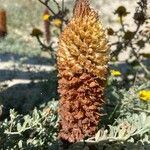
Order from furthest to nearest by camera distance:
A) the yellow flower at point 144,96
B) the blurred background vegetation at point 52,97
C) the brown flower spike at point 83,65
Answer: the yellow flower at point 144,96 < the blurred background vegetation at point 52,97 < the brown flower spike at point 83,65

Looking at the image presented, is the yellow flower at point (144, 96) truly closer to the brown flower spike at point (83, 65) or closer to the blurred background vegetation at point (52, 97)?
the blurred background vegetation at point (52, 97)

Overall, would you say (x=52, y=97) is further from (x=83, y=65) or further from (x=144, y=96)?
(x=83, y=65)

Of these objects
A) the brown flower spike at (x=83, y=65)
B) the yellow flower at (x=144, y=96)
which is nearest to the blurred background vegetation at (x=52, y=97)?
the yellow flower at (x=144, y=96)

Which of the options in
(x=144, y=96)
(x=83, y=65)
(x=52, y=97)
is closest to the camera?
(x=83, y=65)

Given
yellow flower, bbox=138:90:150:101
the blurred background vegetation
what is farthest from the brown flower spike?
yellow flower, bbox=138:90:150:101

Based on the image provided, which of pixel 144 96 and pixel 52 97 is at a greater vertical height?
pixel 52 97

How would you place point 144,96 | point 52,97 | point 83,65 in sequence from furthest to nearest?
point 52,97 < point 144,96 < point 83,65

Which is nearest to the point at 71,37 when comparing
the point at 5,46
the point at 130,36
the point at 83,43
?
the point at 83,43

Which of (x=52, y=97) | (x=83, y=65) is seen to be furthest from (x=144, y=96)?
(x=83, y=65)

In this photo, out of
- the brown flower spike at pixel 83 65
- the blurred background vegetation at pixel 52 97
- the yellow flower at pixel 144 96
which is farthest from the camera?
the yellow flower at pixel 144 96

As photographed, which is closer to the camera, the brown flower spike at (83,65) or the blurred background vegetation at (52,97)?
the brown flower spike at (83,65)
